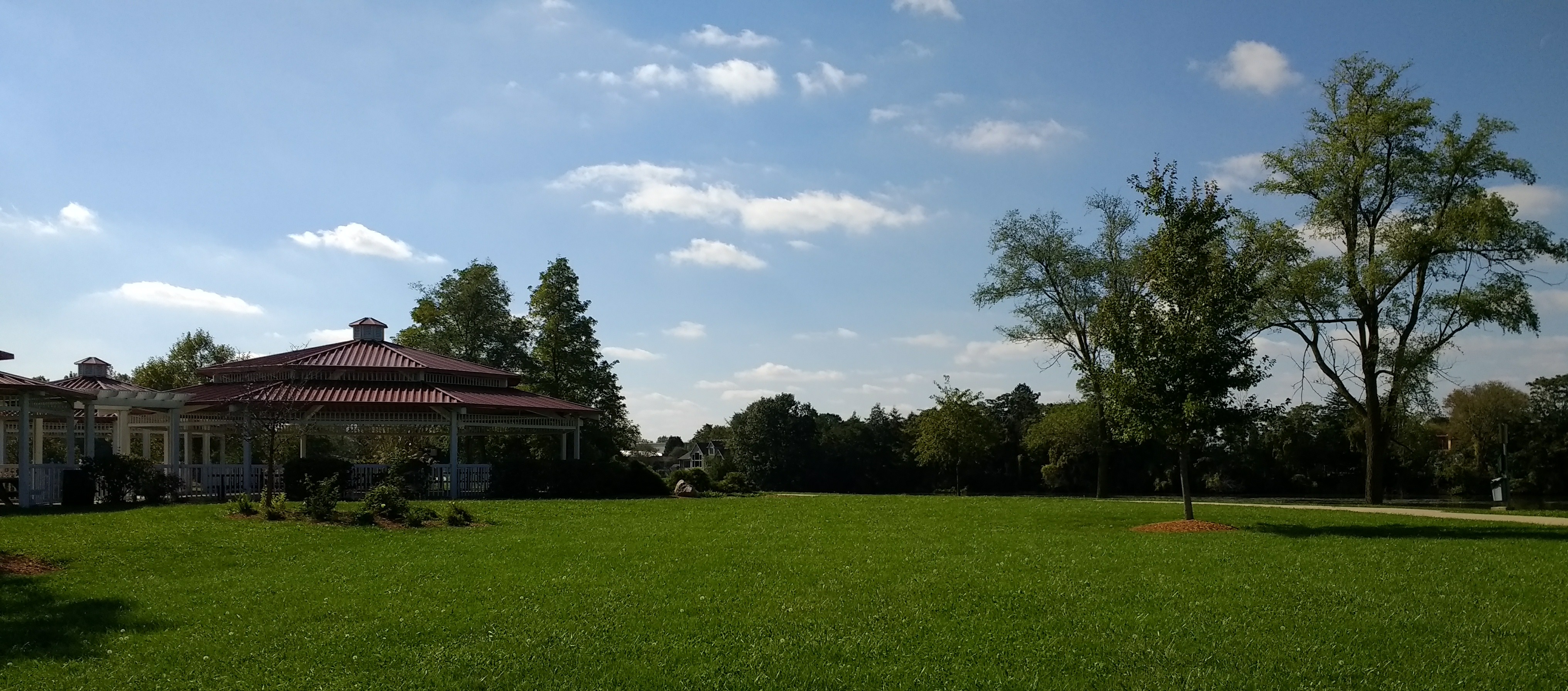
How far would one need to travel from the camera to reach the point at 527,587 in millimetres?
11812

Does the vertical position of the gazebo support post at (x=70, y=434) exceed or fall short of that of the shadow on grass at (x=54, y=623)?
it exceeds it

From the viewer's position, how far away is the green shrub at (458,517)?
19.8 metres

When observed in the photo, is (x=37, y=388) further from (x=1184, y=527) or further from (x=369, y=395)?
(x=1184, y=527)

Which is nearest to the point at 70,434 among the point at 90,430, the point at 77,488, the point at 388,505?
the point at 90,430

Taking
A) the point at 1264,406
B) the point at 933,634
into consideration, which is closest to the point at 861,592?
the point at 933,634

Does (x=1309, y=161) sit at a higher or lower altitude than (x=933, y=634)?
higher

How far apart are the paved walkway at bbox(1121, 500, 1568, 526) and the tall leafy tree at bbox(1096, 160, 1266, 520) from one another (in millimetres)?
6379

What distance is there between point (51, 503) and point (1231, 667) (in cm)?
2530

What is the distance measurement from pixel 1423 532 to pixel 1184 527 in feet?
12.9

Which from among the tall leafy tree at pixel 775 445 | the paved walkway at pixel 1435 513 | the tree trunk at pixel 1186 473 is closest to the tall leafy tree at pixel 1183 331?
the tree trunk at pixel 1186 473

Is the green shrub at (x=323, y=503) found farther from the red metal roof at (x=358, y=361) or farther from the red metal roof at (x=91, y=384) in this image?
the red metal roof at (x=358, y=361)

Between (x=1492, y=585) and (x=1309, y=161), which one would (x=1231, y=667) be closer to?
(x=1492, y=585)

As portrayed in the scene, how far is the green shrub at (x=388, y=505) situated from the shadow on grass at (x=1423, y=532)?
592 inches

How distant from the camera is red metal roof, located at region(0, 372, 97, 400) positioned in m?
23.2
